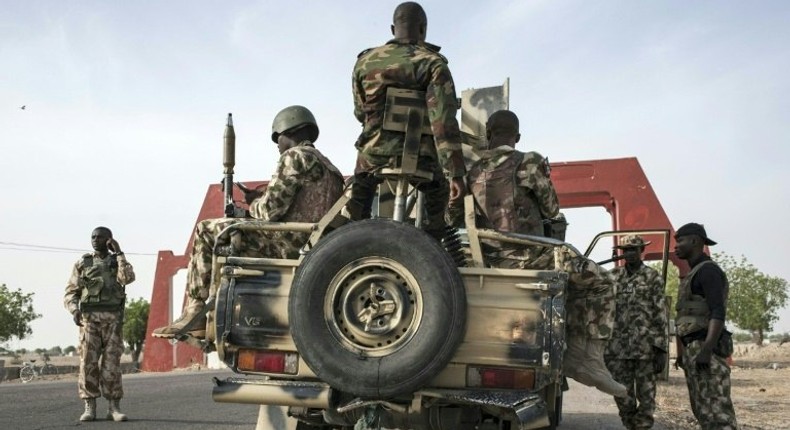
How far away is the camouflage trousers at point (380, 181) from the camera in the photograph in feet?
14.9

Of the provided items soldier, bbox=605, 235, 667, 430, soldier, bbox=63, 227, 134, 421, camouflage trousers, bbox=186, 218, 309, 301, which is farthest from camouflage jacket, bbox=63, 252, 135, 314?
soldier, bbox=605, 235, 667, 430

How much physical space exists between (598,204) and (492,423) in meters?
22.4

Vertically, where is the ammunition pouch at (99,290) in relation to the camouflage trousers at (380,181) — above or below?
below

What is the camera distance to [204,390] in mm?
13594

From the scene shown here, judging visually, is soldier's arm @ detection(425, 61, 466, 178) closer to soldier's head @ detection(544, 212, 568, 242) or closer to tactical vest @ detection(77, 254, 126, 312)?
soldier's head @ detection(544, 212, 568, 242)

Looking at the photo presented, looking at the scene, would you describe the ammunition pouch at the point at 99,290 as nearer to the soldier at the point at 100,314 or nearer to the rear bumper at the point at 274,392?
the soldier at the point at 100,314

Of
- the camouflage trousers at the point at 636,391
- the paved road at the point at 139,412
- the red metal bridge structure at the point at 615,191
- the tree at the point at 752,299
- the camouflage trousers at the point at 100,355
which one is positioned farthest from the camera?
the tree at the point at 752,299

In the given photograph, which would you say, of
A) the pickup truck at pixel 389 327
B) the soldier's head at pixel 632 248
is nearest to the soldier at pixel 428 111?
the pickup truck at pixel 389 327

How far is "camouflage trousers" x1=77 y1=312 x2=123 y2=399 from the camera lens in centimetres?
829

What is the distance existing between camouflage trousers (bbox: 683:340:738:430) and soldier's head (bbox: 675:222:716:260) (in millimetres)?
716

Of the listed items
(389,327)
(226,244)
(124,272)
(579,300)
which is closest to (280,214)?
(226,244)

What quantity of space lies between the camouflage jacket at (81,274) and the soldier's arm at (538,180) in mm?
5306

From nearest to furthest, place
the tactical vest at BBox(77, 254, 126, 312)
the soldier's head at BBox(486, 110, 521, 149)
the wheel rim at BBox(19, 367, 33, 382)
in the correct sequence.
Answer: the soldier's head at BBox(486, 110, 521, 149) < the tactical vest at BBox(77, 254, 126, 312) < the wheel rim at BBox(19, 367, 33, 382)

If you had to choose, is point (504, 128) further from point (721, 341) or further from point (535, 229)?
point (721, 341)
